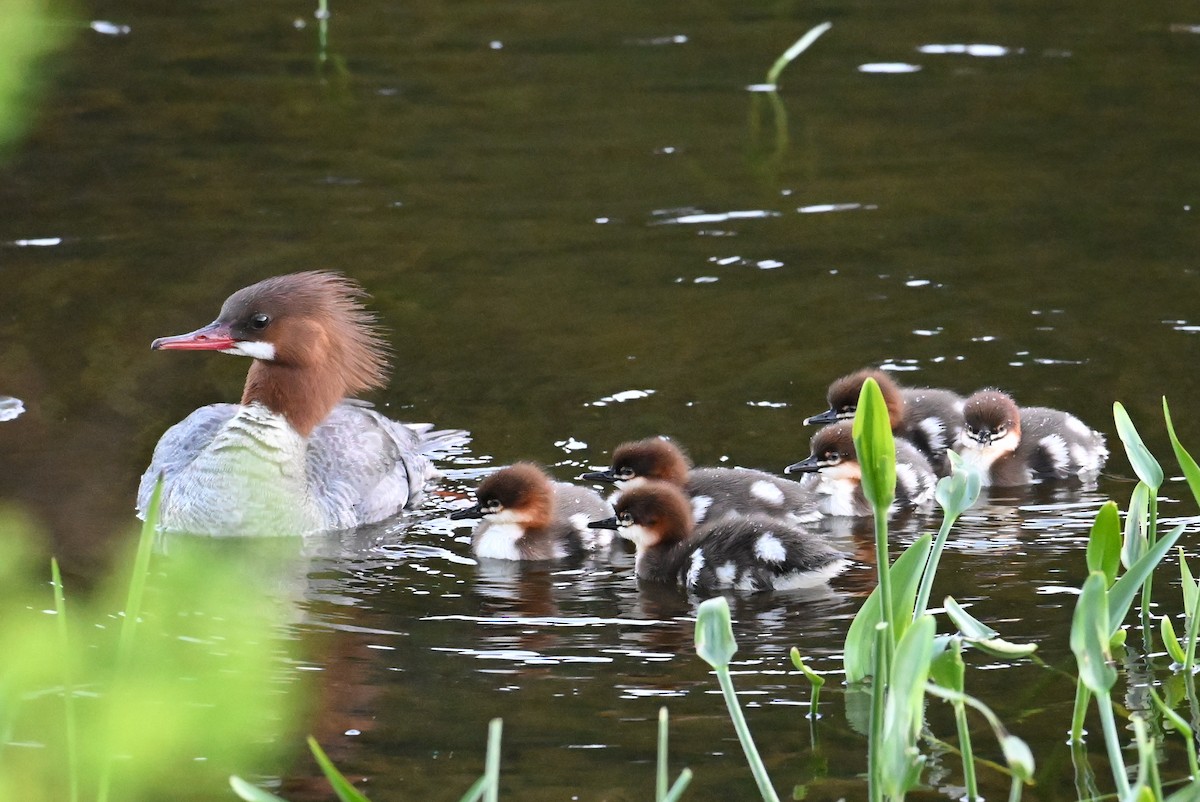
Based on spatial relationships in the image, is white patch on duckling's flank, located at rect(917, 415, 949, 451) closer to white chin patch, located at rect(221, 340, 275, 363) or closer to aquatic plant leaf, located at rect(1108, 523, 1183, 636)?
white chin patch, located at rect(221, 340, 275, 363)

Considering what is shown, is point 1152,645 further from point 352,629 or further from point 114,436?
point 114,436

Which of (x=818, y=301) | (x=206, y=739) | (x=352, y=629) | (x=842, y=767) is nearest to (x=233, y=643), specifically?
(x=206, y=739)

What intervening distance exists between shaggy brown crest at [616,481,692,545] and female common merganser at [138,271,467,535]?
1109 mm

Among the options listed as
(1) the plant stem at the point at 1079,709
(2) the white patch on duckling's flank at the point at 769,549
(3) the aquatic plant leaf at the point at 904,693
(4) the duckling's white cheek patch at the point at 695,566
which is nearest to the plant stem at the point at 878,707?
(3) the aquatic plant leaf at the point at 904,693

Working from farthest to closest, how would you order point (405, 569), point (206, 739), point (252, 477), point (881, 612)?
point (252, 477)
point (405, 569)
point (881, 612)
point (206, 739)

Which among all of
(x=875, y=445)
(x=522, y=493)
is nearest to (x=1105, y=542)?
(x=875, y=445)

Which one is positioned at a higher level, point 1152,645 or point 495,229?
point 495,229

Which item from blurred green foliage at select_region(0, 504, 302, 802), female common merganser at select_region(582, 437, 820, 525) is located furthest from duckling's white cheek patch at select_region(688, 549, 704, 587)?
blurred green foliage at select_region(0, 504, 302, 802)

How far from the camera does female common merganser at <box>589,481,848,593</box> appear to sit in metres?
4.69

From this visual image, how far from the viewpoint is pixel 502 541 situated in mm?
5145

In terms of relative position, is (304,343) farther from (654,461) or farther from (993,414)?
(993,414)

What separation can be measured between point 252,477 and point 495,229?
8.96ft

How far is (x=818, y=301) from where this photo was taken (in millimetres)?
7020

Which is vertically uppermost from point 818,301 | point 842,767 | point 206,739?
point 206,739
